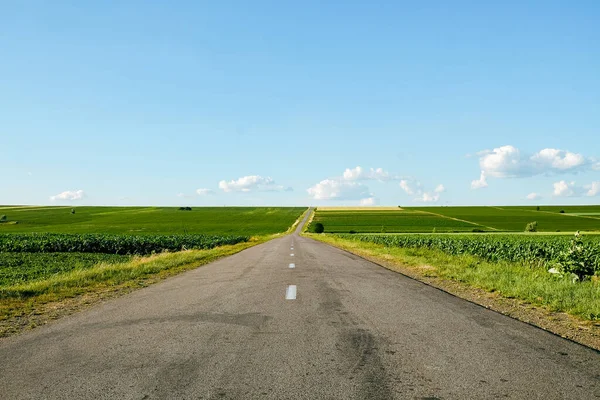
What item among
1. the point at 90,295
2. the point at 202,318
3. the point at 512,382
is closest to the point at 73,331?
the point at 202,318

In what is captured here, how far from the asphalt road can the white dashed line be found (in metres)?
0.56

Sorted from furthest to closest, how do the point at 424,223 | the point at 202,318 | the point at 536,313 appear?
the point at 424,223, the point at 536,313, the point at 202,318

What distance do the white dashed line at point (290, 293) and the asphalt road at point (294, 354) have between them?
556 millimetres

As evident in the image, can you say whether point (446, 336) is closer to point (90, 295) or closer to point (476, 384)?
point (476, 384)

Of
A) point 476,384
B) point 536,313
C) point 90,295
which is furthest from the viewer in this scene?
point 90,295

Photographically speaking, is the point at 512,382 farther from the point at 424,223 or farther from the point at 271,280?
the point at 424,223

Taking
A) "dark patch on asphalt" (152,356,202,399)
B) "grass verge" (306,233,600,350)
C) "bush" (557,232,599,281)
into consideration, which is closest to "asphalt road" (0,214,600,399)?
"dark patch on asphalt" (152,356,202,399)

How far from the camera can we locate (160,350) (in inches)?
233

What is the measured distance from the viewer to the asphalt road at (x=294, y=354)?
14.7ft

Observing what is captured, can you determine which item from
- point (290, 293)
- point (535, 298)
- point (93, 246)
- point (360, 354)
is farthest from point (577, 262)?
point (93, 246)

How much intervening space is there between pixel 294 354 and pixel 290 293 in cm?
529

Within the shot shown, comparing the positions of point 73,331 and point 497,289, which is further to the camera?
point 497,289

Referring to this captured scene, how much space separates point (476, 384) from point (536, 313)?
17.6 ft

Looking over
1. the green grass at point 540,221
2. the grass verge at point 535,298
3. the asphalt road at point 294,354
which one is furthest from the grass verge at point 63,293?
the green grass at point 540,221
